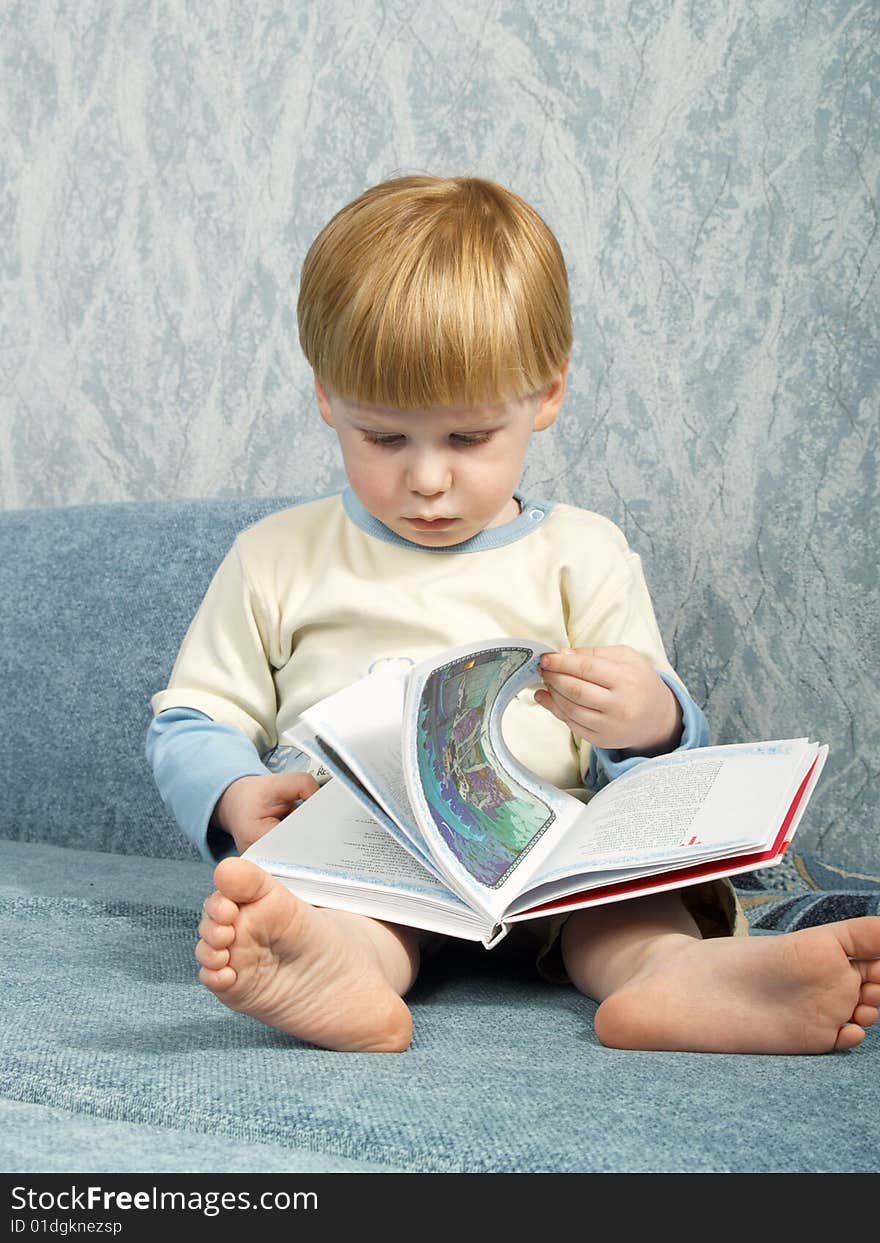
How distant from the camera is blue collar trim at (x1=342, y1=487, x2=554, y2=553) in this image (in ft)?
3.92

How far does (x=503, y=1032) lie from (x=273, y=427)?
1188 mm

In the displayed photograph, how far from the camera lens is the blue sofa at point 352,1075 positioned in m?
0.62

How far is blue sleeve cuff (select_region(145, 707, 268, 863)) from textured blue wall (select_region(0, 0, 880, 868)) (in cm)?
68

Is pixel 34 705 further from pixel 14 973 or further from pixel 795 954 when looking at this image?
pixel 795 954

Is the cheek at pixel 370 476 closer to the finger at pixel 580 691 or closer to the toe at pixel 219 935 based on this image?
the finger at pixel 580 691

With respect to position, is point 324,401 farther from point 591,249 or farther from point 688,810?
point 591,249

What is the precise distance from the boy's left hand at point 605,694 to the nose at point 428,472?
18cm

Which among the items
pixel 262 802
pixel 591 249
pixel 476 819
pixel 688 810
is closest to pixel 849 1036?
pixel 688 810

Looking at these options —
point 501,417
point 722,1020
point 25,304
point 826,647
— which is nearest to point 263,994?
point 722,1020

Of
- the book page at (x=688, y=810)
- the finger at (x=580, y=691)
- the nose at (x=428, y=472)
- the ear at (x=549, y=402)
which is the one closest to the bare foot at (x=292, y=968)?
the book page at (x=688, y=810)

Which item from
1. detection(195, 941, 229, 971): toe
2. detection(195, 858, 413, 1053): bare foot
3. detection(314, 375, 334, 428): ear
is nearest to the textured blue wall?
detection(314, 375, 334, 428): ear

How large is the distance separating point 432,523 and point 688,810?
380mm

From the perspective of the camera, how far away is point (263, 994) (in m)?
0.78
